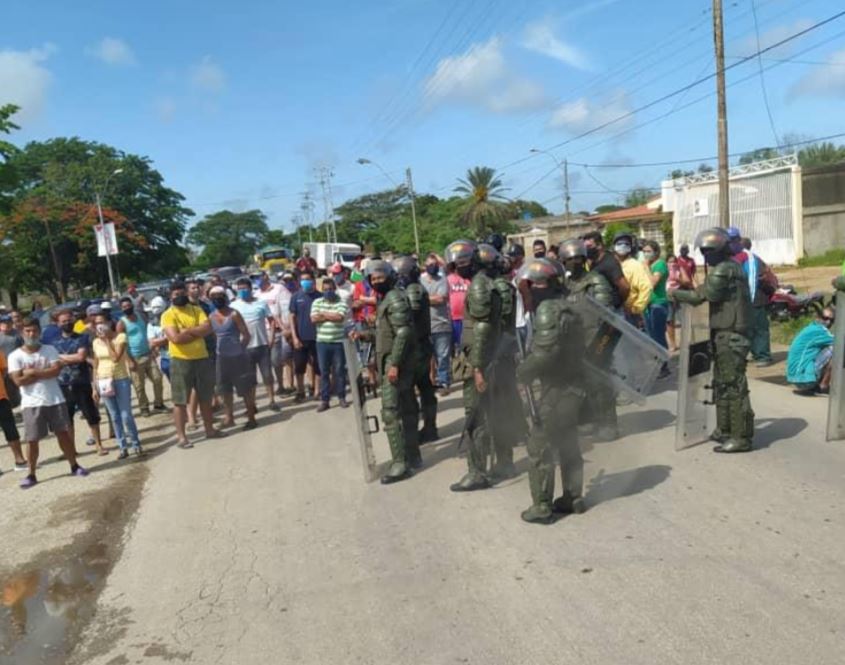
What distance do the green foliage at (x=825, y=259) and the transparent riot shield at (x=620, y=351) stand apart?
2440 centimetres

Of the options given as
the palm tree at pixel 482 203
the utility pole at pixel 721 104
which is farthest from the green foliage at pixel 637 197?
the utility pole at pixel 721 104

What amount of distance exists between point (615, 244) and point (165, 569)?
236 inches

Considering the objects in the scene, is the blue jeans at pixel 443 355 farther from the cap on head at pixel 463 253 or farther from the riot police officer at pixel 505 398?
the riot police officer at pixel 505 398

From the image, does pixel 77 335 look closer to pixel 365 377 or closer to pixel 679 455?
pixel 365 377

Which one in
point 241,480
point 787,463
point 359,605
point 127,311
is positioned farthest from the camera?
point 127,311

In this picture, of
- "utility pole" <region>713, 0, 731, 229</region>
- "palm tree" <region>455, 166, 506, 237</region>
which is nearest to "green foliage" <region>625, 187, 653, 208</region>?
"palm tree" <region>455, 166, 506, 237</region>

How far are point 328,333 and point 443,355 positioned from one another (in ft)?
5.18

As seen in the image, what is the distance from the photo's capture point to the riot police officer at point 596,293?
7090 millimetres

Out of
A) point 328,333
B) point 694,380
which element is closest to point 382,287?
point 694,380

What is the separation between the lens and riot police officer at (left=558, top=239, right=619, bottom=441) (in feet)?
23.3

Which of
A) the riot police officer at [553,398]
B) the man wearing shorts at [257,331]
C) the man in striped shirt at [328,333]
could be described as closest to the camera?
the riot police officer at [553,398]

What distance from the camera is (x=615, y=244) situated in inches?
350

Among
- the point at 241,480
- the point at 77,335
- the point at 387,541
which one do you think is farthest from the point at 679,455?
the point at 77,335

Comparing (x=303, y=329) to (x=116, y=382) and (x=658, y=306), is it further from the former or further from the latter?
(x=658, y=306)
